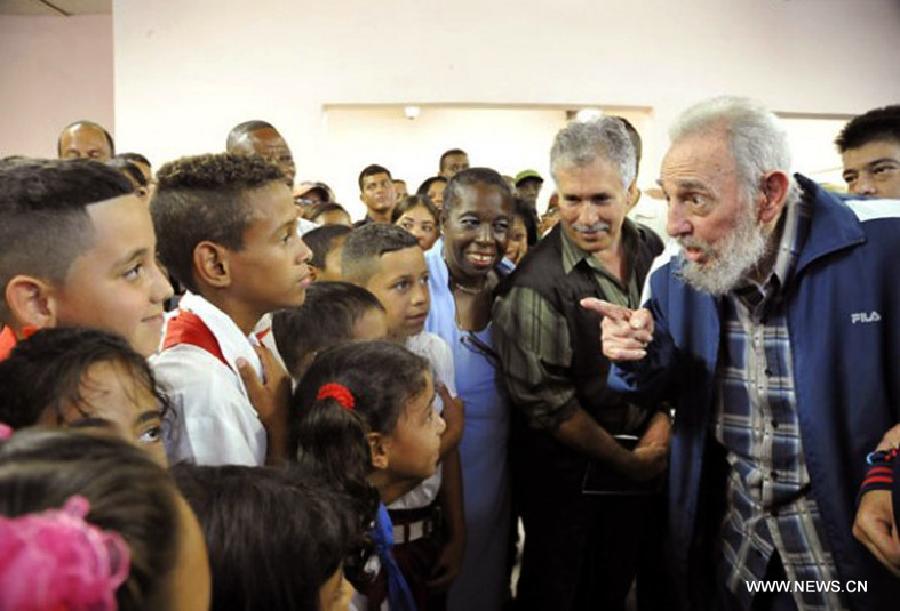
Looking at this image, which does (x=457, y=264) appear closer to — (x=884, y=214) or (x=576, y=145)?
(x=576, y=145)

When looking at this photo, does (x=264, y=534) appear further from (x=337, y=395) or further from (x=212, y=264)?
(x=212, y=264)

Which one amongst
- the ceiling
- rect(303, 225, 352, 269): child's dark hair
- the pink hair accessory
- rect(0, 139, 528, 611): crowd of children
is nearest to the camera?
the pink hair accessory

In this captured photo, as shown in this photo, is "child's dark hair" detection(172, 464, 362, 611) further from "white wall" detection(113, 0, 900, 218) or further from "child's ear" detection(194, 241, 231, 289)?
"white wall" detection(113, 0, 900, 218)

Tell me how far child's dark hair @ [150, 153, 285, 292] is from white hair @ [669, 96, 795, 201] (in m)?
1.03

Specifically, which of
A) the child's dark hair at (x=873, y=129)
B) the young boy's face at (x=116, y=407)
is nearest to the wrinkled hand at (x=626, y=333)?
the young boy's face at (x=116, y=407)

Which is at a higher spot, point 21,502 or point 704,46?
point 704,46

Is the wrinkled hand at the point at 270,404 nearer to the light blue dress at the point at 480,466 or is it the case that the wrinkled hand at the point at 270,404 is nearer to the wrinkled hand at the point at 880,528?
the light blue dress at the point at 480,466

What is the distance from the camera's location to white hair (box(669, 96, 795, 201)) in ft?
5.37

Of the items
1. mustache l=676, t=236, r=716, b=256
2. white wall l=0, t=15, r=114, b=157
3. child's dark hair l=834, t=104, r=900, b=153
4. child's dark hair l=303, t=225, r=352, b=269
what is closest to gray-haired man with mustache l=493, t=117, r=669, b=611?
mustache l=676, t=236, r=716, b=256

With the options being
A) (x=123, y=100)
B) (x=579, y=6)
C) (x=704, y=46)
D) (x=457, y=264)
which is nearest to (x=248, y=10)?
(x=123, y=100)

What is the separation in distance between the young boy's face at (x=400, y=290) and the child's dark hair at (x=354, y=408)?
60cm

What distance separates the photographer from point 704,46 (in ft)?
21.6

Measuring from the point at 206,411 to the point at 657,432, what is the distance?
143cm

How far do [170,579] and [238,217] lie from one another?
1.03m
